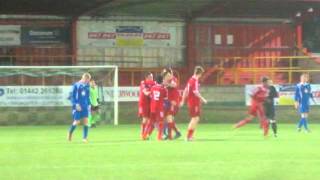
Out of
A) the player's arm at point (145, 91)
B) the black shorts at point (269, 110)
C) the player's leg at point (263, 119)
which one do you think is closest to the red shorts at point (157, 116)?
the player's arm at point (145, 91)

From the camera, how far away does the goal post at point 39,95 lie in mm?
35750

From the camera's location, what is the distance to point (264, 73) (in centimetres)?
4788

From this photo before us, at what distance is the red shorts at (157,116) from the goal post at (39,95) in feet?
43.8

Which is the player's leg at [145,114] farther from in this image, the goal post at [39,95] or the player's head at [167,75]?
the goal post at [39,95]

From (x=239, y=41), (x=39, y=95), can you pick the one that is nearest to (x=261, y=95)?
(x=39, y=95)

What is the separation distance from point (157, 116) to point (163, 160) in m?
6.67

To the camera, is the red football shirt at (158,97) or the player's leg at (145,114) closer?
the red football shirt at (158,97)

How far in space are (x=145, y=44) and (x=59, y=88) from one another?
1352cm

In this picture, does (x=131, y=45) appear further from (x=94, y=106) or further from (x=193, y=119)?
(x=193, y=119)

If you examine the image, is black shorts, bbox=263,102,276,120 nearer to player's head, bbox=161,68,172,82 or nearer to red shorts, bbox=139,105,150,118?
player's head, bbox=161,68,172,82

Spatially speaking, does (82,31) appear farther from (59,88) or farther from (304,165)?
(304,165)

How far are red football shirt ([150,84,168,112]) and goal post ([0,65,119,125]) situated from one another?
13.3 meters

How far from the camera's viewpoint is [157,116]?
22.1m

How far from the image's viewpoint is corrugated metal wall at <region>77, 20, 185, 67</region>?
4766 cm
